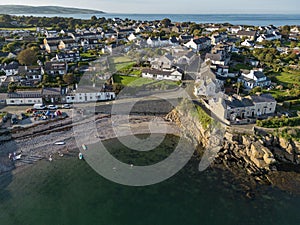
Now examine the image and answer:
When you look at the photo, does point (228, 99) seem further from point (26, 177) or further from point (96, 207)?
point (26, 177)

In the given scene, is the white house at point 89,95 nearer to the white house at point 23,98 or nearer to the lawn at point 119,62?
the white house at point 23,98

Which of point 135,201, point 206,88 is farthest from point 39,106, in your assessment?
point 206,88

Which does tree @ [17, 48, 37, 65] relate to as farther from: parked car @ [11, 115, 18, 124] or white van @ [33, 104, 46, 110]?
parked car @ [11, 115, 18, 124]

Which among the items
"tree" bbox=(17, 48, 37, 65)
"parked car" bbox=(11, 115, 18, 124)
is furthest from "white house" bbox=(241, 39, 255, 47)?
"parked car" bbox=(11, 115, 18, 124)

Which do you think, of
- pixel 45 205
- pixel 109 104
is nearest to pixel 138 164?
pixel 45 205

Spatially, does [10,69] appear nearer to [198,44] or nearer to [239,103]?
[239,103]
